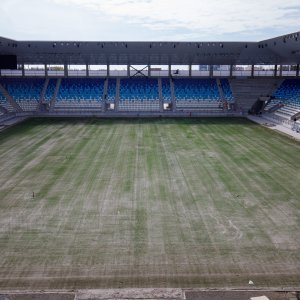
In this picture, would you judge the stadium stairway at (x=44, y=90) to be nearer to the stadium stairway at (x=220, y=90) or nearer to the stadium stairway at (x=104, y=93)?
the stadium stairway at (x=104, y=93)

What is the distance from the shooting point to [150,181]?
21.0m

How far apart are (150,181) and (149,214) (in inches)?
186

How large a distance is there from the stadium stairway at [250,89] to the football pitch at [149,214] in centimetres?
2273

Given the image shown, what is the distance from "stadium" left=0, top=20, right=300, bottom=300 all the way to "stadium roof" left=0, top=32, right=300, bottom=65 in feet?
0.84

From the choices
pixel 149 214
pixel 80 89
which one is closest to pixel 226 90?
pixel 80 89

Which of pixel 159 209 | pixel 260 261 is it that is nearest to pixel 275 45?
pixel 159 209

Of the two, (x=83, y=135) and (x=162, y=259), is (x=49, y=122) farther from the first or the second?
(x=162, y=259)

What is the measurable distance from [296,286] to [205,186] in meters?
9.35

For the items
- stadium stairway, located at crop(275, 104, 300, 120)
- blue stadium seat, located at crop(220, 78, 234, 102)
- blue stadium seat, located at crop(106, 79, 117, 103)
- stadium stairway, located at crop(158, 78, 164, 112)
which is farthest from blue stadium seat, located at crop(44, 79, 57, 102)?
stadium stairway, located at crop(275, 104, 300, 120)

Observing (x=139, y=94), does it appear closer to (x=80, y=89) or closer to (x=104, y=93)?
(x=104, y=93)

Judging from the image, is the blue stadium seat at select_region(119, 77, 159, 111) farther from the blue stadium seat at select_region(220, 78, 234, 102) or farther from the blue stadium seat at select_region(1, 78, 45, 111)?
the blue stadium seat at select_region(1, 78, 45, 111)

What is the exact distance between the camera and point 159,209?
1692cm

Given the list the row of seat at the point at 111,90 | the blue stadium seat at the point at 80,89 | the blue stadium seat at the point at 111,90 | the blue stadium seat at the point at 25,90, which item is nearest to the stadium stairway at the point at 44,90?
the row of seat at the point at 111,90

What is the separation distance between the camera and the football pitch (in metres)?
12.0
